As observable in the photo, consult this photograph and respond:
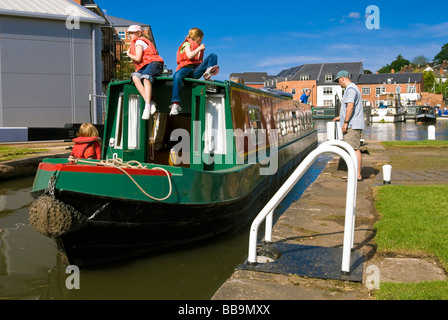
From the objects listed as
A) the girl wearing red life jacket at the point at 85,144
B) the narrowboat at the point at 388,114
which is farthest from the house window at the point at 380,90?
the girl wearing red life jacket at the point at 85,144

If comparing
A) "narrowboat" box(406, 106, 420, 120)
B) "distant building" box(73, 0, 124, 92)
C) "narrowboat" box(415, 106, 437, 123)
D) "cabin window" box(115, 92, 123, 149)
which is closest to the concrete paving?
"cabin window" box(115, 92, 123, 149)

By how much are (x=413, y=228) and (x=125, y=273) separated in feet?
10.2

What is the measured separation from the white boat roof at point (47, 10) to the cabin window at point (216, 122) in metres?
17.6

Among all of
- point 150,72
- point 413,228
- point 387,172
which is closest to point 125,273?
point 150,72

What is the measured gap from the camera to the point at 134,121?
673 cm

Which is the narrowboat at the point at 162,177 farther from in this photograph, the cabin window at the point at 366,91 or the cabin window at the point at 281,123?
the cabin window at the point at 366,91

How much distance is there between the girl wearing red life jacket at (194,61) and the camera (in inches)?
250

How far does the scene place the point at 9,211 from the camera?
823cm

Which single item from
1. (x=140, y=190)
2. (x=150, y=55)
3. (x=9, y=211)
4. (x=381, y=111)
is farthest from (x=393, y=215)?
(x=381, y=111)

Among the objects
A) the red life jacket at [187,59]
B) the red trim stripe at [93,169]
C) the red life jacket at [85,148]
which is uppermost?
the red life jacket at [187,59]

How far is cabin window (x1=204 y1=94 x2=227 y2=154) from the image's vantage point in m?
6.50

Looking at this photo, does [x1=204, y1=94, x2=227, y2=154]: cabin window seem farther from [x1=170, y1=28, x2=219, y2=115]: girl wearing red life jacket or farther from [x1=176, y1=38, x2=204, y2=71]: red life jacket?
[x1=176, y1=38, x2=204, y2=71]: red life jacket

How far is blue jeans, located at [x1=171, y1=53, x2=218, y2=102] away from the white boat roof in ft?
57.0
